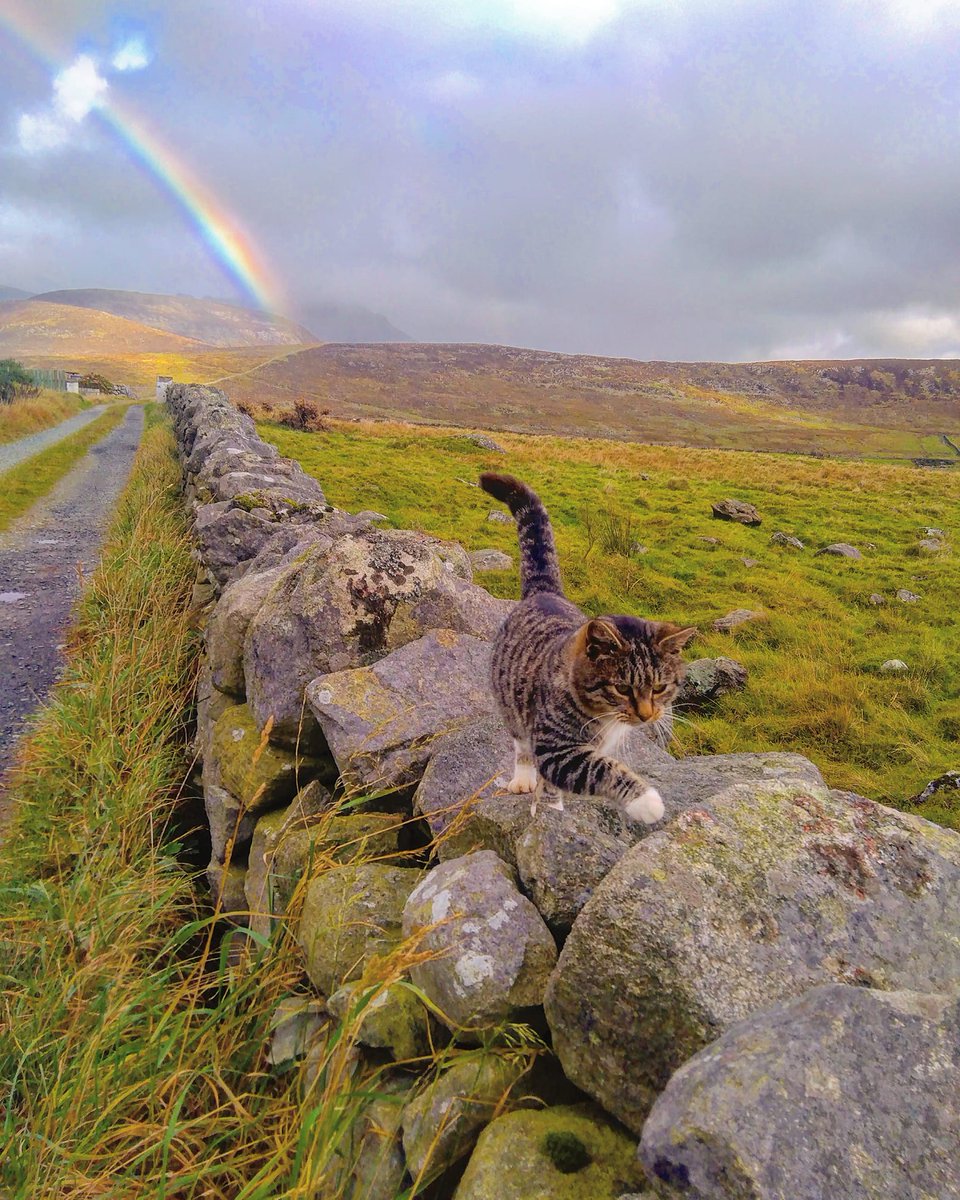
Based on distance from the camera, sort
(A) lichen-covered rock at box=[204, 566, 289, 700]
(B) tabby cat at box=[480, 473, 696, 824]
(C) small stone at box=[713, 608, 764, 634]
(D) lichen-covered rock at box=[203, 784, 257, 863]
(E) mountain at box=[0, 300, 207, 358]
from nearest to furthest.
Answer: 1. (B) tabby cat at box=[480, 473, 696, 824]
2. (D) lichen-covered rock at box=[203, 784, 257, 863]
3. (A) lichen-covered rock at box=[204, 566, 289, 700]
4. (C) small stone at box=[713, 608, 764, 634]
5. (E) mountain at box=[0, 300, 207, 358]

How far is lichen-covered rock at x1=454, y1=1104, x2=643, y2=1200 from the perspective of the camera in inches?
79.7

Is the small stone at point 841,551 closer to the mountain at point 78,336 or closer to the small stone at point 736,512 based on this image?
the small stone at point 736,512

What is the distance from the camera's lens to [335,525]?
775cm

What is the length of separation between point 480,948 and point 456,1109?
0.51m

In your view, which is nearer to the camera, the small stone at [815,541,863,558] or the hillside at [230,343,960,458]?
the small stone at [815,541,863,558]

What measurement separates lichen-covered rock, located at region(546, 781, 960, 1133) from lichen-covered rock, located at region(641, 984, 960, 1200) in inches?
11.7

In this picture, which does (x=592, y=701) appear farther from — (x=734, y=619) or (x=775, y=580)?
(x=775, y=580)

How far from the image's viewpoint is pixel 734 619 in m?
11.0

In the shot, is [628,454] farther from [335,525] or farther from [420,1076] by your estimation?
[420,1076]

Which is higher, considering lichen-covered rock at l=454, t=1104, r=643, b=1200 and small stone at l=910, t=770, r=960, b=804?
lichen-covered rock at l=454, t=1104, r=643, b=1200

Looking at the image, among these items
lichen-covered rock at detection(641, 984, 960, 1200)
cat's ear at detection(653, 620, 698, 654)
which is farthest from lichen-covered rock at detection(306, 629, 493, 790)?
lichen-covered rock at detection(641, 984, 960, 1200)

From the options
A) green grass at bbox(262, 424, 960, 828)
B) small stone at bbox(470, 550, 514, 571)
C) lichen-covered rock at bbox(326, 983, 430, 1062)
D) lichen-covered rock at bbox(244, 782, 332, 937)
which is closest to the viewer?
lichen-covered rock at bbox(326, 983, 430, 1062)

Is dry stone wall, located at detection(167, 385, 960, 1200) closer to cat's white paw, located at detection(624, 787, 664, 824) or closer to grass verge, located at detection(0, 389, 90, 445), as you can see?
cat's white paw, located at detection(624, 787, 664, 824)

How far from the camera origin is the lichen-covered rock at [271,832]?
4.10 metres
